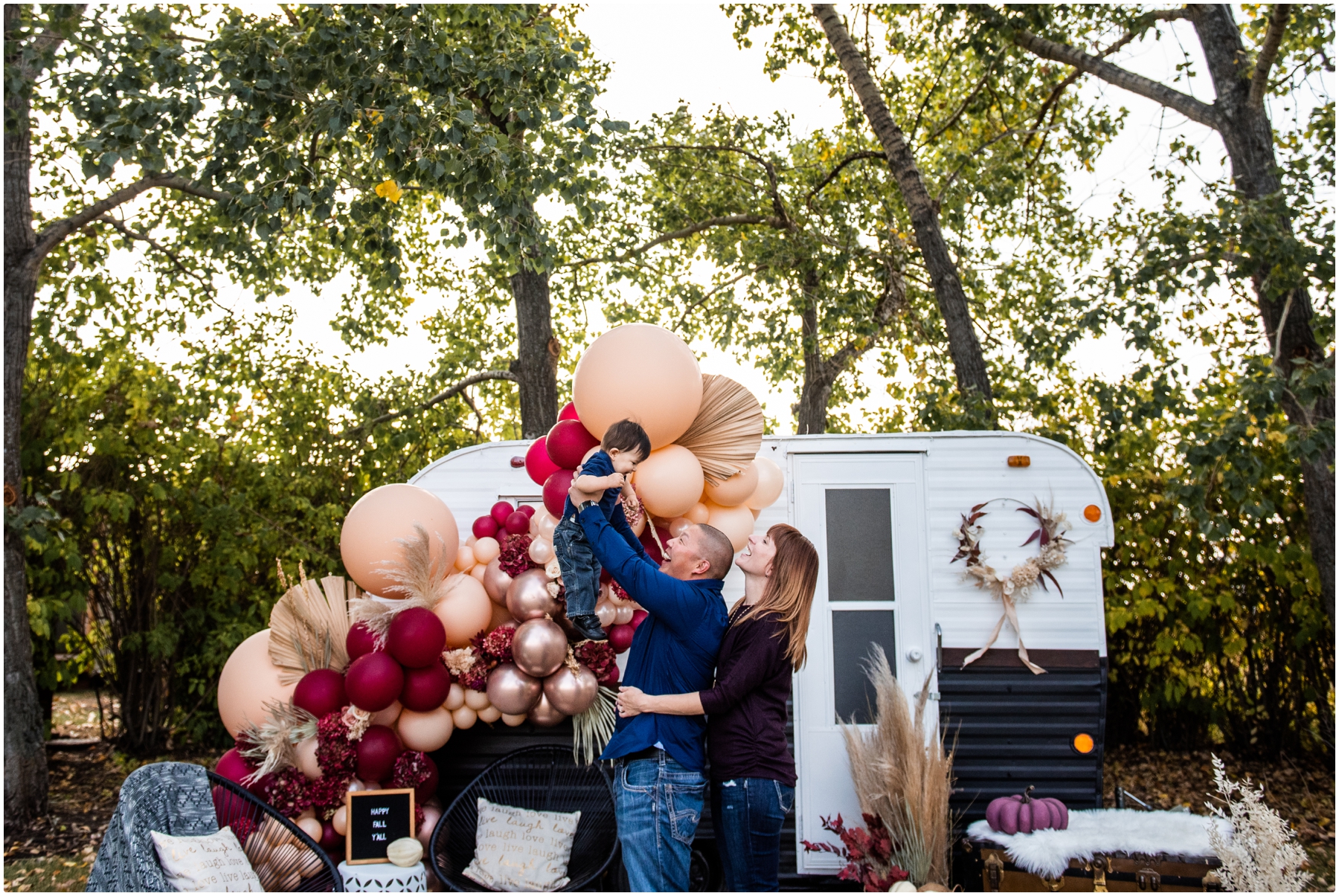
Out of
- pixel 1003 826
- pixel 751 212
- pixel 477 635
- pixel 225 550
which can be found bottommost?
pixel 1003 826

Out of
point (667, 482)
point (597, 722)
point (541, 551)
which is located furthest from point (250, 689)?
point (667, 482)

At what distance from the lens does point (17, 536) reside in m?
5.85

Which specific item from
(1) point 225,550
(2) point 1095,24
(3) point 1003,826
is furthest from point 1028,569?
(1) point 225,550

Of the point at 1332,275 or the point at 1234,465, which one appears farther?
A: the point at 1332,275

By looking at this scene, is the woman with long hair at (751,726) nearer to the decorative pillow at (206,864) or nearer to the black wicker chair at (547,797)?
the black wicker chair at (547,797)

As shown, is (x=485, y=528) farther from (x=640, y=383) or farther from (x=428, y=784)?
(x=640, y=383)

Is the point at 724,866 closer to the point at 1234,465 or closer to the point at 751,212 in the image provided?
the point at 1234,465

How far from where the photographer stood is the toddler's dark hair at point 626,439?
2.66 m

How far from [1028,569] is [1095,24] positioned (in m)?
4.97

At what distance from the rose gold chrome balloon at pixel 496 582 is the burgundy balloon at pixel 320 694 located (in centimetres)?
74

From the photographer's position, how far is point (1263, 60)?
5730mm

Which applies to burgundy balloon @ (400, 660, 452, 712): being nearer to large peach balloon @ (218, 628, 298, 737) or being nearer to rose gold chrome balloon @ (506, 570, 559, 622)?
rose gold chrome balloon @ (506, 570, 559, 622)

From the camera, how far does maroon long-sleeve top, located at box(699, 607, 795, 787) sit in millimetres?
2639

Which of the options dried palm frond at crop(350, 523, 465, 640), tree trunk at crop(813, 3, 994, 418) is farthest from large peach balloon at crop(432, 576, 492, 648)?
tree trunk at crop(813, 3, 994, 418)
